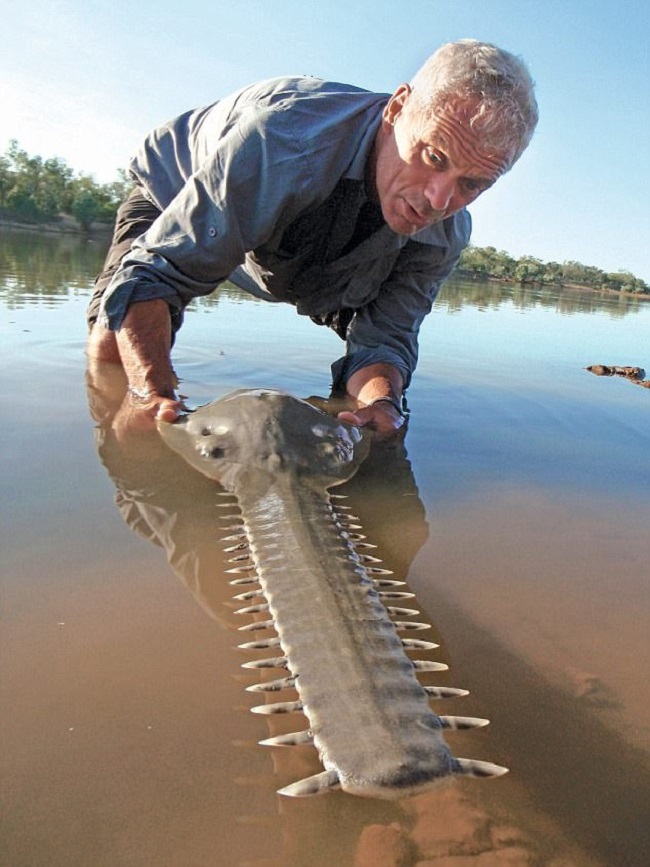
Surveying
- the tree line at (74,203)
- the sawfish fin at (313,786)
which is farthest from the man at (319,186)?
the tree line at (74,203)

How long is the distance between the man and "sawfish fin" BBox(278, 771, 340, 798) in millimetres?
1639

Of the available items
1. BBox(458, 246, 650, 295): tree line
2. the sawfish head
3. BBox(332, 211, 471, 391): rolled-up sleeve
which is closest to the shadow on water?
the sawfish head

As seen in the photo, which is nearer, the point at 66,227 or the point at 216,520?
the point at 216,520

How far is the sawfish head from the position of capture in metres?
1.86

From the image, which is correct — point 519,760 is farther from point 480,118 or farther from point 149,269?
point 149,269

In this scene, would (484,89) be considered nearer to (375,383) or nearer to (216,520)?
(375,383)

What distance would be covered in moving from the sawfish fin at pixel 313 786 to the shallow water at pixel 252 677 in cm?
5

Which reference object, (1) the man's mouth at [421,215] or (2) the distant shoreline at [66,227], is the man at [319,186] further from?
(2) the distant shoreline at [66,227]

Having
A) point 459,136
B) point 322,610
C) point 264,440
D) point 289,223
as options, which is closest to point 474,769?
point 322,610

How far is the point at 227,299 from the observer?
27.1ft

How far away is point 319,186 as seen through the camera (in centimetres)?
270

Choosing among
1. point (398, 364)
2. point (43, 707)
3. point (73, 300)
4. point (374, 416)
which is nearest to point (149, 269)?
point (374, 416)

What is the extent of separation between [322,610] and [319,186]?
2.05m

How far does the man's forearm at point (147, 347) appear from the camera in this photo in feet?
8.50
